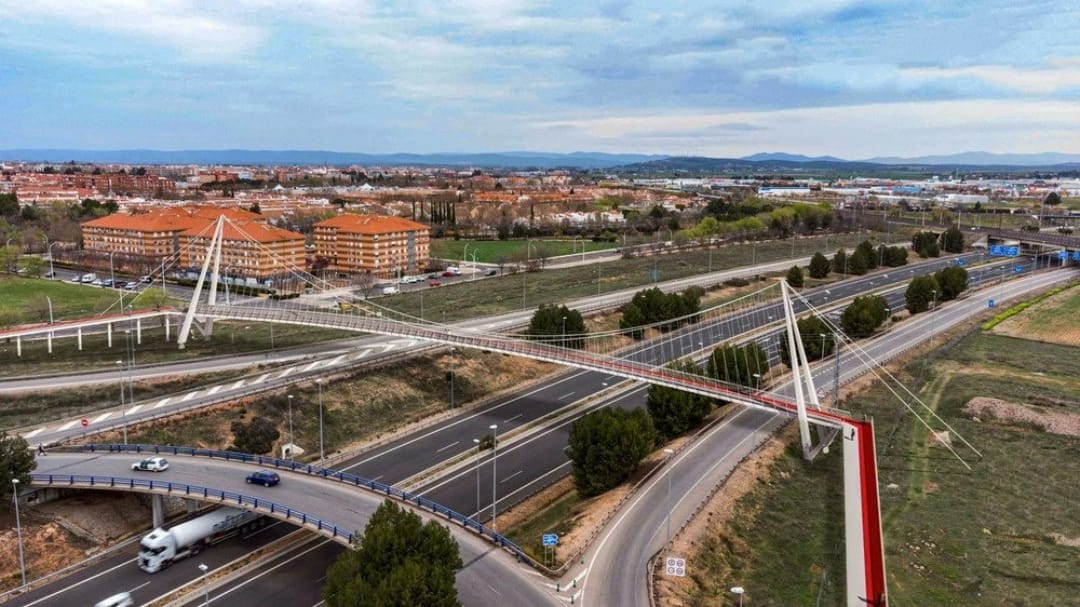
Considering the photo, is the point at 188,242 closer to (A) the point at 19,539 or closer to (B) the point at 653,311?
(B) the point at 653,311

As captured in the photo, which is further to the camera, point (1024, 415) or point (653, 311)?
point (653, 311)

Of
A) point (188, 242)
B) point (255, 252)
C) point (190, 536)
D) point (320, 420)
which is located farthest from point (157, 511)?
point (188, 242)

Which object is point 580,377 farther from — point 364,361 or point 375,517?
point 375,517

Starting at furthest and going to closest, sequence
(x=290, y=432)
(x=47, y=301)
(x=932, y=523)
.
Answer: (x=47, y=301)
(x=290, y=432)
(x=932, y=523)

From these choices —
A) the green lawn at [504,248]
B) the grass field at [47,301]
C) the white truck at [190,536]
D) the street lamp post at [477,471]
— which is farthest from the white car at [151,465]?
the green lawn at [504,248]

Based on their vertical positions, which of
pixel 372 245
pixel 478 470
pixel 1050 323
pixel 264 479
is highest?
pixel 372 245
